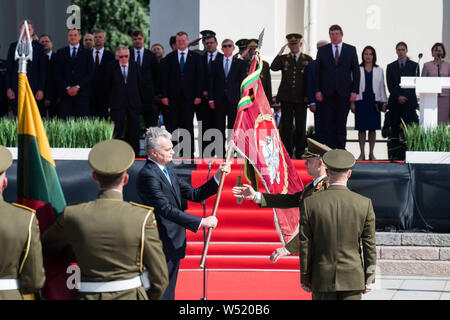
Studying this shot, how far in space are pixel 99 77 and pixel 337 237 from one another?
7.65 metres

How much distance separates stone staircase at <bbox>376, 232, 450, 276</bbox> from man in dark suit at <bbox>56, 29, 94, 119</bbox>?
16.3ft

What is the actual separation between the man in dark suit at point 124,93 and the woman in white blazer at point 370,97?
3.37 m

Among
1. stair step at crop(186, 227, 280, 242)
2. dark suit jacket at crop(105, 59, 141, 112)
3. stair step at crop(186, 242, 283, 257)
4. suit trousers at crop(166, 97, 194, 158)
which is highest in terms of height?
dark suit jacket at crop(105, 59, 141, 112)

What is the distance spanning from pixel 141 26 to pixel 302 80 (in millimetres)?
23410

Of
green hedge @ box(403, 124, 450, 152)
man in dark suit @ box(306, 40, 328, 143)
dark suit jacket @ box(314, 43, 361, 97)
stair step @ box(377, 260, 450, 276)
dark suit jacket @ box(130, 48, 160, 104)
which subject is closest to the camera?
stair step @ box(377, 260, 450, 276)

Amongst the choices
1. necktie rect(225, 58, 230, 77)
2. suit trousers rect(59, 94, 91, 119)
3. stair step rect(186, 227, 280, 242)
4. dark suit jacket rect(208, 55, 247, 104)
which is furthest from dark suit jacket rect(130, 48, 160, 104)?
stair step rect(186, 227, 280, 242)

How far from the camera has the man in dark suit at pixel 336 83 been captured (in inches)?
456

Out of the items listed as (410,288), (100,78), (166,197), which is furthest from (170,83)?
(166,197)

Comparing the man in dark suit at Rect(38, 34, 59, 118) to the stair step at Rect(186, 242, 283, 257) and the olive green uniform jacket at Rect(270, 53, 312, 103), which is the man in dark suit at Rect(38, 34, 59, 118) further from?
Result: the stair step at Rect(186, 242, 283, 257)

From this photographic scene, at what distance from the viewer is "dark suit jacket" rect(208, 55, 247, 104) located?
38.6 feet

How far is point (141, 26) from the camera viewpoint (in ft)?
113

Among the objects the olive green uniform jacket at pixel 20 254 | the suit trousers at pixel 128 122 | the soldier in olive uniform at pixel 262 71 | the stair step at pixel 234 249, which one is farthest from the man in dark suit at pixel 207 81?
the olive green uniform jacket at pixel 20 254
